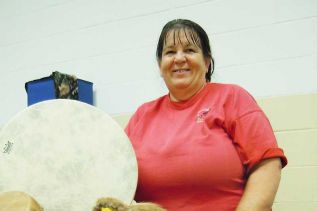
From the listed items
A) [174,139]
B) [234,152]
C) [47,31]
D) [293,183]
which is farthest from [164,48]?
[47,31]

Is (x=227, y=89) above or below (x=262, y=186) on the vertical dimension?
above

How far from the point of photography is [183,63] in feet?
4.35

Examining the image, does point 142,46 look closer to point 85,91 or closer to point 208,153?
point 85,91

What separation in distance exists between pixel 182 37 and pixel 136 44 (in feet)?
3.45

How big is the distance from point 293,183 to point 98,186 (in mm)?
1050

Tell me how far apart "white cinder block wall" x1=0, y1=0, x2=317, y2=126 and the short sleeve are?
81cm

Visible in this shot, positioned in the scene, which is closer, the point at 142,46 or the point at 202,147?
the point at 202,147

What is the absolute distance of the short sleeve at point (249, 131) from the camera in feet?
3.54

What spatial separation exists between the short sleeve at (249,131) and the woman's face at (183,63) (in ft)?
0.62

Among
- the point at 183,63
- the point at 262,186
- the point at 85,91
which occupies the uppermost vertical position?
the point at 183,63

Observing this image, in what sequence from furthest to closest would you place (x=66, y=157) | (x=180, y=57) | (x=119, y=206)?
(x=180, y=57) → (x=66, y=157) → (x=119, y=206)

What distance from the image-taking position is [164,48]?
137 cm

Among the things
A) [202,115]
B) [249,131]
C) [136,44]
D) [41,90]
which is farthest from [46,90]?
[249,131]

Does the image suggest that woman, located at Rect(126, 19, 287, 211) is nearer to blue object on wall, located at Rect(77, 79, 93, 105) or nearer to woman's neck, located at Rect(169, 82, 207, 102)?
woman's neck, located at Rect(169, 82, 207, 102)
